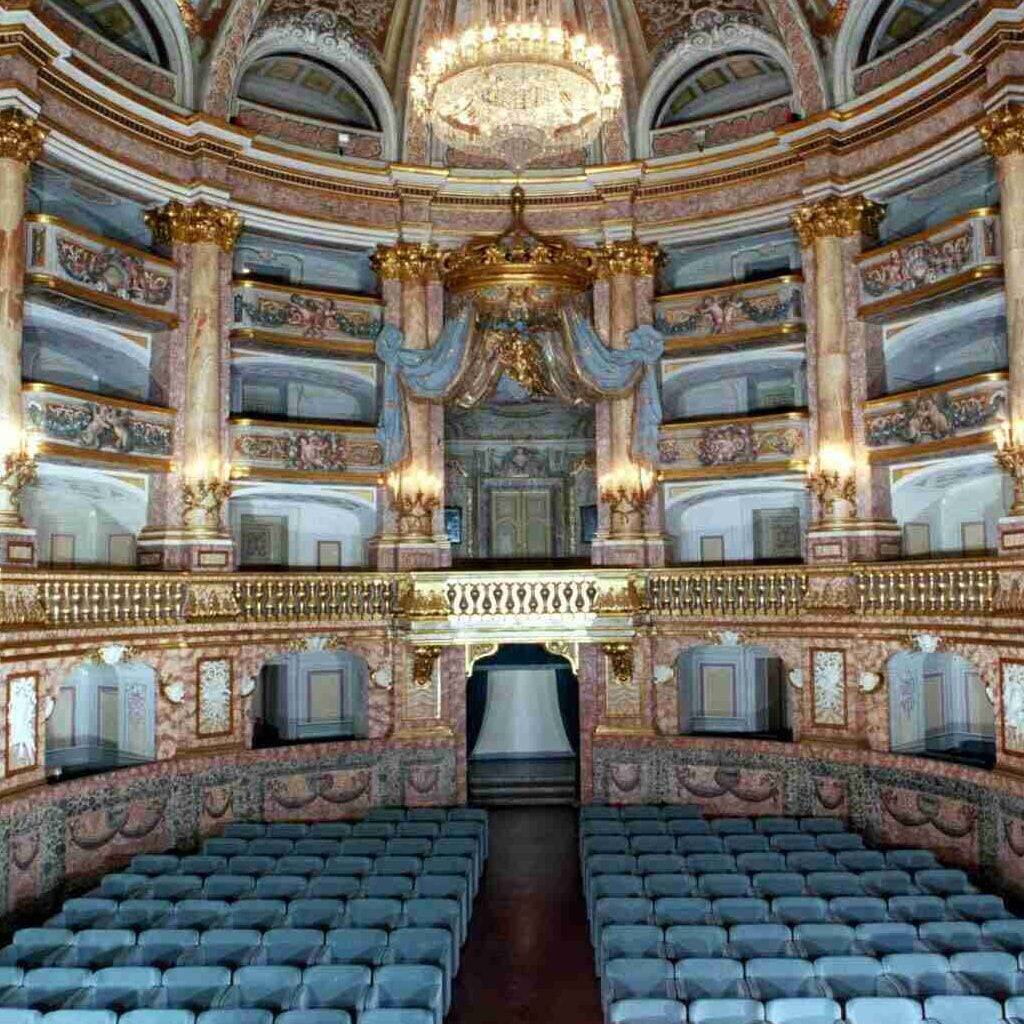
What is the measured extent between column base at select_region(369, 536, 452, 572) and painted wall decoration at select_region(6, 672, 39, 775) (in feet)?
21.5

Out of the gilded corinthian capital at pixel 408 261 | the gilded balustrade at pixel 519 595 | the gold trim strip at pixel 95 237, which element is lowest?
the gilded balustrade at pixel 519 595

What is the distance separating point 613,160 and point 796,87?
3476mm

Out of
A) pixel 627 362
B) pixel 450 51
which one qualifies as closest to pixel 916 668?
pixel 627 362

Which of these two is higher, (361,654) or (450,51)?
(450,51)

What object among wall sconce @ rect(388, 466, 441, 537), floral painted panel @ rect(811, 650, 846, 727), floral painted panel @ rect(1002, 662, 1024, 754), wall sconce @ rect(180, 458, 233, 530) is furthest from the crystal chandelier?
floral painted panel @ rect(1002, 662, 1024, 754)

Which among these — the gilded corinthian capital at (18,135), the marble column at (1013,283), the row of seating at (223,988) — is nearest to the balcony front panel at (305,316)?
the gilded corinthian capital at (18,135)

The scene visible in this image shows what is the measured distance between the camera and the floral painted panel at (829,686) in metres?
16.0

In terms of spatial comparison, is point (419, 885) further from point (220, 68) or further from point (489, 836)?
point (220, 68)

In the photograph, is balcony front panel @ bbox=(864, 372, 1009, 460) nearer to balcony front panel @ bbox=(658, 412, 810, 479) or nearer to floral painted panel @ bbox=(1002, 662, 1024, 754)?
balcony front panel @ bbox=(658, 412, 810, 479)

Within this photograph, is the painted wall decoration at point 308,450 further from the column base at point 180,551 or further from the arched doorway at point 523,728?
the arched doorway at point 523,728

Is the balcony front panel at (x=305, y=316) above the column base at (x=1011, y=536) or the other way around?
above

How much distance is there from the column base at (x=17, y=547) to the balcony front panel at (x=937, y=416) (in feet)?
42.4

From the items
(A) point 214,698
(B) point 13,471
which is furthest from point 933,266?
(B) point 13,471

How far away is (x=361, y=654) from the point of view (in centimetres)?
1767
